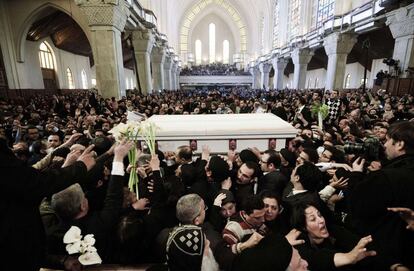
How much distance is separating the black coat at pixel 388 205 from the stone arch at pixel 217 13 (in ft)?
146

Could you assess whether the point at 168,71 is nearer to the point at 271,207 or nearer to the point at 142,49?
the point at 142,49

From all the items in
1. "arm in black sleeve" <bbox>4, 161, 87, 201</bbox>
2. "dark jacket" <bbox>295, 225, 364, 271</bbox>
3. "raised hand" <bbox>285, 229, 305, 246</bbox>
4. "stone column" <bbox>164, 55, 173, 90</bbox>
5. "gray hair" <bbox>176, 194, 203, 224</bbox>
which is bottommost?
"dark jacket" <bbox>295, 225, 364, 271</bbox>

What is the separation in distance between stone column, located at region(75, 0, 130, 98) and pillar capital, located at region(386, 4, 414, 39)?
34.2 feet

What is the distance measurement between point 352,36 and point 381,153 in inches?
495

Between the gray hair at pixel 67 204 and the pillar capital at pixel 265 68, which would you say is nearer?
the gray hair at pixel 67 204

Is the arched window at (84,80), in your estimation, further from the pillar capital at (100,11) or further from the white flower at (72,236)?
the white flower at (72,236)

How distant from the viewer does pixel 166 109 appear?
7516 mm

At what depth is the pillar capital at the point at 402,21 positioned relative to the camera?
27.9 feet

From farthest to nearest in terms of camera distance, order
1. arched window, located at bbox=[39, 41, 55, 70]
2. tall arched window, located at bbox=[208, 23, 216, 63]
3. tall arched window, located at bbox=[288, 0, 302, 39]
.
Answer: tall arched window, located at bbox=[208, 23, 216, 63] < tall arched window, located at bbox=[288, 0, 302, 39] < arched window, located at bbox=[39, 41, 55, 70]

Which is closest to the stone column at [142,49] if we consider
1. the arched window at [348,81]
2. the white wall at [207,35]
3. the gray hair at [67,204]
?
the gray hair at [67,204]

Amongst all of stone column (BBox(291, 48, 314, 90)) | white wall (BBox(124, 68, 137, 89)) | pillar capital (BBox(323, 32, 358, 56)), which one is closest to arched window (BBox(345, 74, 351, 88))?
stone column (BBox(291, 48, 314, 90))

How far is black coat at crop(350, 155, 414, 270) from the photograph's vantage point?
4.71 feet

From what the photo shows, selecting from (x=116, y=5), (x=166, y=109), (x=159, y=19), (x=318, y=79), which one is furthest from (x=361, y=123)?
(x=318, y=79)

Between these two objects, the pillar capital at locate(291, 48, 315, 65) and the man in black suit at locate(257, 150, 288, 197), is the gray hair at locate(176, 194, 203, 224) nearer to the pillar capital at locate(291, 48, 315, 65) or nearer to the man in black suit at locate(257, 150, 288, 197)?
the man in black suit at locate(257, 150, 288, 197)
